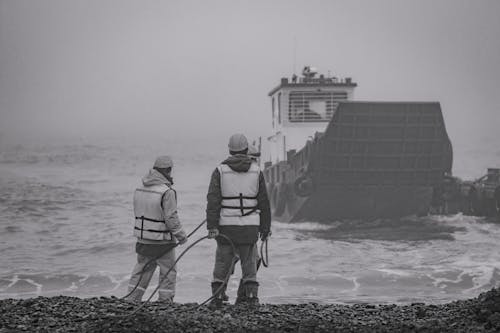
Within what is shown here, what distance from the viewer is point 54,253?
16.0 metres

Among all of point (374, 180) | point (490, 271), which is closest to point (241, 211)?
point (490, 271)

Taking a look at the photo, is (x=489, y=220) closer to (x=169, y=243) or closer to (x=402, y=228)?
(x=402, y=228)

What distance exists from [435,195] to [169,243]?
1506cm

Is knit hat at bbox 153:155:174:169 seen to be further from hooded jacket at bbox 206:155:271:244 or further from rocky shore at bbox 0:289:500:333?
rocky shore at bbox 0:289:500:333

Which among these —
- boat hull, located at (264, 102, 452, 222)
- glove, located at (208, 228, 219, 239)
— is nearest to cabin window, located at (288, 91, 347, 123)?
boat hull, located at (264, 102, 452, 222)

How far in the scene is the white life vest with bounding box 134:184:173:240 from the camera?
6330mm

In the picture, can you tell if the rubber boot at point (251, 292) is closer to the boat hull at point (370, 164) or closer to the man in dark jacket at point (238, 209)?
the man in dark jacket at point (238, 209)

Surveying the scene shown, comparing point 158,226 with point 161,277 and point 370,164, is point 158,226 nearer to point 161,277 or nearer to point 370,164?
point 161,277

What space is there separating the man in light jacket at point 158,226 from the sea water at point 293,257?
3359mm

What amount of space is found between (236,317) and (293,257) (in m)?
9.53

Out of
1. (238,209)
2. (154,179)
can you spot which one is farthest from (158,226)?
(238,209)

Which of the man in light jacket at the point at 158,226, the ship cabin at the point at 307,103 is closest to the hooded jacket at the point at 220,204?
the man in light jacket at the point at 158,226

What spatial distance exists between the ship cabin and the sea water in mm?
2551

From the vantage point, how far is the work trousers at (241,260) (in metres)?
6.07
